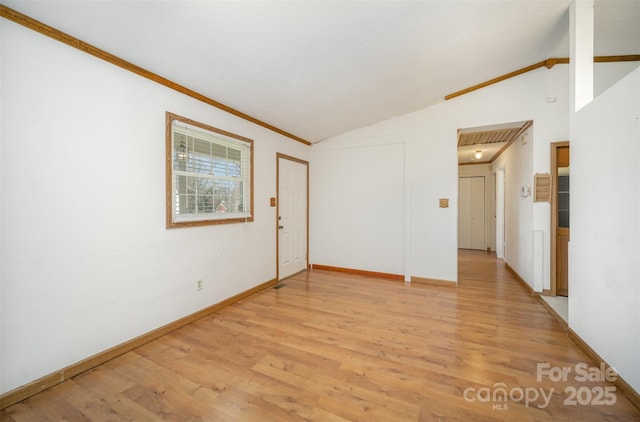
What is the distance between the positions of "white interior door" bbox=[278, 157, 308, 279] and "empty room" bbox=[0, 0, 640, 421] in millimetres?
299

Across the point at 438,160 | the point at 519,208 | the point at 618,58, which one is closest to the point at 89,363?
the point at 438,160

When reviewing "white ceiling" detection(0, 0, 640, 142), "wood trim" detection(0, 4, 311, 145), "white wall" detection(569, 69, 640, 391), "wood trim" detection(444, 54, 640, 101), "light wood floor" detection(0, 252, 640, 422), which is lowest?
"light wood floor" detection(0, 252, 640, 422)

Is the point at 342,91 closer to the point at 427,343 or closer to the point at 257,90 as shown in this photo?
the point at 257,90

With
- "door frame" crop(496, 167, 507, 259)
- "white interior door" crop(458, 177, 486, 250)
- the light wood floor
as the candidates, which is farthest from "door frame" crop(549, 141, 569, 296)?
"white interior door" crop(458, 177, 486, 250)

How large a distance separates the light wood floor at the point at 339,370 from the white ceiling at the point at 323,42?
254cm

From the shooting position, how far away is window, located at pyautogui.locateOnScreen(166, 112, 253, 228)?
2.58 meters

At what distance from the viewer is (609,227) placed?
1.86m

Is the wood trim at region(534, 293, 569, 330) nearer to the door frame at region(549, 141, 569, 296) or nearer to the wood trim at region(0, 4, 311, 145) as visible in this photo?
the door frame at region(549, 141, 569, 296)

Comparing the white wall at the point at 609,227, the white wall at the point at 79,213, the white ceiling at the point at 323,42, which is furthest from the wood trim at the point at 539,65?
the white wall at the point at 79,213

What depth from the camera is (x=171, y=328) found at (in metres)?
2.53

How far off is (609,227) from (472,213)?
597cm

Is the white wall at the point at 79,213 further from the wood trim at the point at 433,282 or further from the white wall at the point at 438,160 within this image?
the wood trim at the point at 433,282

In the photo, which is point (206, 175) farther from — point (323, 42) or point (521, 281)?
point (521, 281)

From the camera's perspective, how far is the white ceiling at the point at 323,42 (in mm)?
1794
